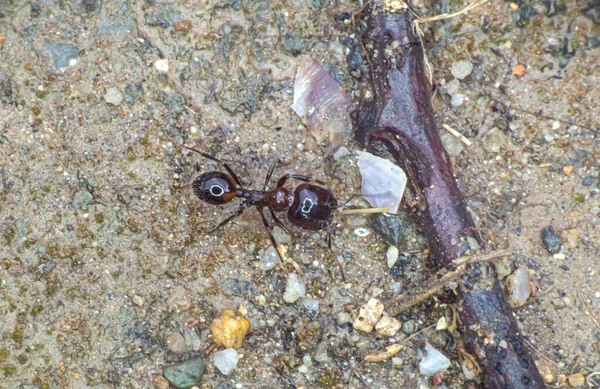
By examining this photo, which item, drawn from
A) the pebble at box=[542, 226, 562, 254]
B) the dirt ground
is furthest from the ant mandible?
the pebble at box=[542, 226, 562, 254]

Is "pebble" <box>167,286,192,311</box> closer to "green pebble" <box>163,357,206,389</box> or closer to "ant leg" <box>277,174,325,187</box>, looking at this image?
"green pebble" <box>163,357,206,389</box>

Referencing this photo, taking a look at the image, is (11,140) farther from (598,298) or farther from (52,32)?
(598,298)

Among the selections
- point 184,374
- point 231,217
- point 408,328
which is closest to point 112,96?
point 231,217

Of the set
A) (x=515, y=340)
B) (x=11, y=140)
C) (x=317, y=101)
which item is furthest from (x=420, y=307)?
(x=11, y=140)

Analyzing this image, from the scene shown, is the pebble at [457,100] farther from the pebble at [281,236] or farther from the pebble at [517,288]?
the pebble at [281,236]

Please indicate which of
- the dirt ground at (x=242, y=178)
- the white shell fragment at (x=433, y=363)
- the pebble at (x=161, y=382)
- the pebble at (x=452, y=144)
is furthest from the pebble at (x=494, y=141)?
the pebble at (x=161, y=382)
